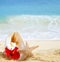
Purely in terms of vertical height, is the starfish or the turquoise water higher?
the turquoise water

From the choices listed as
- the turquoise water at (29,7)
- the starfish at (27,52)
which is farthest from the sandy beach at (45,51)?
the turquoise water at (29,7)

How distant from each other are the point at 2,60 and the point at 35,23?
58 centimetres

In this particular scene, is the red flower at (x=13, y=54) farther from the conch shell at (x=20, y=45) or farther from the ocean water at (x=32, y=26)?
the ocean water at (x=32, y=26)

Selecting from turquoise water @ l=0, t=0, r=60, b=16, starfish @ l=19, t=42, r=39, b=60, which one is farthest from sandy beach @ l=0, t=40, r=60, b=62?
turquoise water @ l=0, t=0, r=60, b=16

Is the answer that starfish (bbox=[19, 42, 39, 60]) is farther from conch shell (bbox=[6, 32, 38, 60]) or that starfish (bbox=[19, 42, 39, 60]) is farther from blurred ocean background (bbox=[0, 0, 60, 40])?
blurred ocean background (bbox=[0, 0, 60, 40])

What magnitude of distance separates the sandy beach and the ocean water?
0.26ft

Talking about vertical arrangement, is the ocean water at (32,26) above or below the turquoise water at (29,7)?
below

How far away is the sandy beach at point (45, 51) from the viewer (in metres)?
1.74

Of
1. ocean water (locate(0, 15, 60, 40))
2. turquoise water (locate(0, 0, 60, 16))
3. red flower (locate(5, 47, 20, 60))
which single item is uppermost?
turquoise water (locate(0, 0, 60, 16))

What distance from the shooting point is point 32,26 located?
2139mm

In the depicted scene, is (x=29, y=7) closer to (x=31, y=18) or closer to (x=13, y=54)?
(x=31, y=18)

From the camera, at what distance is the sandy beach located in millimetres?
1737

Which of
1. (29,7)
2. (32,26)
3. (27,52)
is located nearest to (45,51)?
(27,52)

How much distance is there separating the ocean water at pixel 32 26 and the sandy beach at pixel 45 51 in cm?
8
